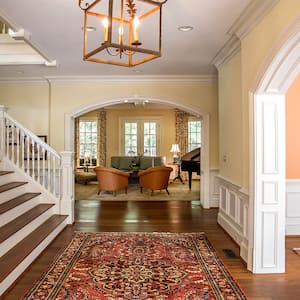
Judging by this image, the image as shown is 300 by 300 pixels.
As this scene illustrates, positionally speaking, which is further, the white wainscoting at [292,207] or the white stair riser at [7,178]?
the white stair riser at [7,178]

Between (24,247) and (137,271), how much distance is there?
140 centimetres

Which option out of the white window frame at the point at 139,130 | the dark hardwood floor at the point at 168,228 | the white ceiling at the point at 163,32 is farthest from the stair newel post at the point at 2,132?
the white window frame at the point at 139,130

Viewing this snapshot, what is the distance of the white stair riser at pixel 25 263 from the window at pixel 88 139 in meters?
8.02

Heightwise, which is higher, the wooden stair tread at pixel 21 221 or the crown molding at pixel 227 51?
the crown molding at pixel 227 51

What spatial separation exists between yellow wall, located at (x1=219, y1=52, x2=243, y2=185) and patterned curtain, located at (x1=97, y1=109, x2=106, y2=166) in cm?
776

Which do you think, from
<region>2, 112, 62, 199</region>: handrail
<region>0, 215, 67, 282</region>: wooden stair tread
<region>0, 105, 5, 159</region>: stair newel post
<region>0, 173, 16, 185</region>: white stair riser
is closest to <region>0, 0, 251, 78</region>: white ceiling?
<region>0, 105, 5, 159</region>: stair newel post

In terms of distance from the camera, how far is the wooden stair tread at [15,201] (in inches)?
173

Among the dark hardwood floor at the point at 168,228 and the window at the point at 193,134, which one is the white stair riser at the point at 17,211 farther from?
the window at the point at 193,134

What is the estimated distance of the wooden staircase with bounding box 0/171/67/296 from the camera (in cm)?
345

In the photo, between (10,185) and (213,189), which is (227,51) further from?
(10,185)

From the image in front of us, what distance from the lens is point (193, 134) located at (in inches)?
510

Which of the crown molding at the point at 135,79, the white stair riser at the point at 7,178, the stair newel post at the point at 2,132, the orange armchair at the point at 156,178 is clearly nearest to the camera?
the white stair riser at the point at 7,178

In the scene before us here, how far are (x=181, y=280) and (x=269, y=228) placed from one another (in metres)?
1.12

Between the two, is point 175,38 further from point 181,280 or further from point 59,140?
point 59,140
